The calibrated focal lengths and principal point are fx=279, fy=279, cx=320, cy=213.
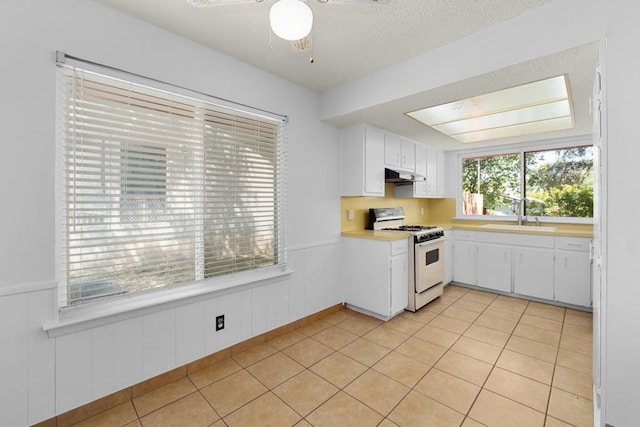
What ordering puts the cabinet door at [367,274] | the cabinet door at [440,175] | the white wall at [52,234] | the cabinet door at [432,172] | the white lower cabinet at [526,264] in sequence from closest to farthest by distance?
the white wall at [52,234]
the cabinet door at [367,274]
the white lower cabinet at [526,264]
the cabinet door at [432,172]
the cabinet door at [440,175]

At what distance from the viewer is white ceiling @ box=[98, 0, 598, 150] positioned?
1.75 m

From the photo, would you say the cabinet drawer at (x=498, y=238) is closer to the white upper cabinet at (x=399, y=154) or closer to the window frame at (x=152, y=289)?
the white upper cabinet at (x=399, y=154)

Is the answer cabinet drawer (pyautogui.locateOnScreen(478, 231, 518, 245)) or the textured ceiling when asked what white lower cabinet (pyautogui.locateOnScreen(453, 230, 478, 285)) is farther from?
the textured ceiling

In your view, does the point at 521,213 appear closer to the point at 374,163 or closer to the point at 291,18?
the point at 374,163

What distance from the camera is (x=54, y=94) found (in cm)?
159

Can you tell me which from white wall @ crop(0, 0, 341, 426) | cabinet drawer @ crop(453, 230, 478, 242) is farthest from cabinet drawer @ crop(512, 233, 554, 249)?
white wall @ crop(0, 0, 341, 426)

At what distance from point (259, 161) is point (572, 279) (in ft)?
12.8

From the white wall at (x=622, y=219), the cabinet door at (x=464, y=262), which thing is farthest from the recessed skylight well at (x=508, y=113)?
the cabinet door at (x=464, y=262)

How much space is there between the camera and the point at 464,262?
13.8 feet

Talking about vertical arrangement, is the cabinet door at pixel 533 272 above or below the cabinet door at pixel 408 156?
below

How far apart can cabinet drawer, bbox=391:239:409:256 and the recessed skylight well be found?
138 centimetres

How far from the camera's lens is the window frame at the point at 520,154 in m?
3.90

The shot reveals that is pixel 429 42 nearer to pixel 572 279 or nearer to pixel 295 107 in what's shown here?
pixel 295 107

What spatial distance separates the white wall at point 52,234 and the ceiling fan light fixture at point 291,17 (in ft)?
4.18
